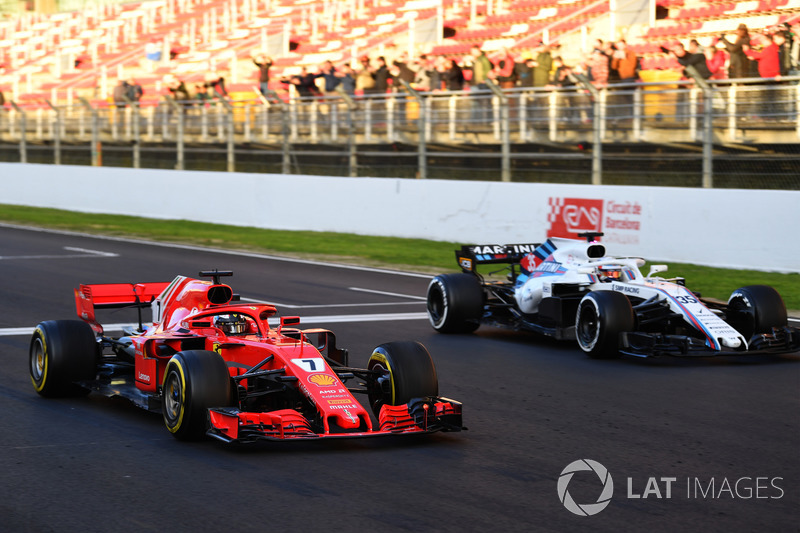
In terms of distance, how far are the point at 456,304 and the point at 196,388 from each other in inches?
209

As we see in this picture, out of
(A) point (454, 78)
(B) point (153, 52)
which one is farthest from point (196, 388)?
(B) point (153, 52)

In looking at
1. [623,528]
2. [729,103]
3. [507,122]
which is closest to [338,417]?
[623,528]

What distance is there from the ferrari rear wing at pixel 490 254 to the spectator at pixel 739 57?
8205 millimetres

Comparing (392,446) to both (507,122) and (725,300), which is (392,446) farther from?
(507,122)

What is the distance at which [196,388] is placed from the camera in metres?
6.34

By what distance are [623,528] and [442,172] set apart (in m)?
16.9

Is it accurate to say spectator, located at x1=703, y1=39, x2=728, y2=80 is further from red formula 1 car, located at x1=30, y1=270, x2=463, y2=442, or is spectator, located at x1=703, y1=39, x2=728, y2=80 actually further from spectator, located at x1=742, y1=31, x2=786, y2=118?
red formula 1 car, located at x1=30, y1=270, x2=463, y2=442

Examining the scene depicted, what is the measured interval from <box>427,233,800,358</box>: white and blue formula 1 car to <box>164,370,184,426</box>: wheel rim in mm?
4428

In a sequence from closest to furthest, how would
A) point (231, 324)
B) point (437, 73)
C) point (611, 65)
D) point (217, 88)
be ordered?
point (231, 324), point (611, 65), point (437, 73), point (217, 88)

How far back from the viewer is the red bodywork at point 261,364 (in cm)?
627

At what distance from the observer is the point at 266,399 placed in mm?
6887

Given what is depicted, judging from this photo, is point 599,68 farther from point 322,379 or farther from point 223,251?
point 322,379

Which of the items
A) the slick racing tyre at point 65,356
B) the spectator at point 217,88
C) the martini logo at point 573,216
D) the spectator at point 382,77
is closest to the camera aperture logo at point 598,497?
the slick racing tyre at point 65,356

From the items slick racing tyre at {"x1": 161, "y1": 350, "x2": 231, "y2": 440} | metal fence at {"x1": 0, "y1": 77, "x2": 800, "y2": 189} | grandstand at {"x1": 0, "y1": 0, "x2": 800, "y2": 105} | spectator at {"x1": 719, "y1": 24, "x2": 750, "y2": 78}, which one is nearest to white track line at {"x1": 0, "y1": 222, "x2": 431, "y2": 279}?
metal fence at {"x1": 0, "y1": 77, "x2": 800, "y2": 189}
